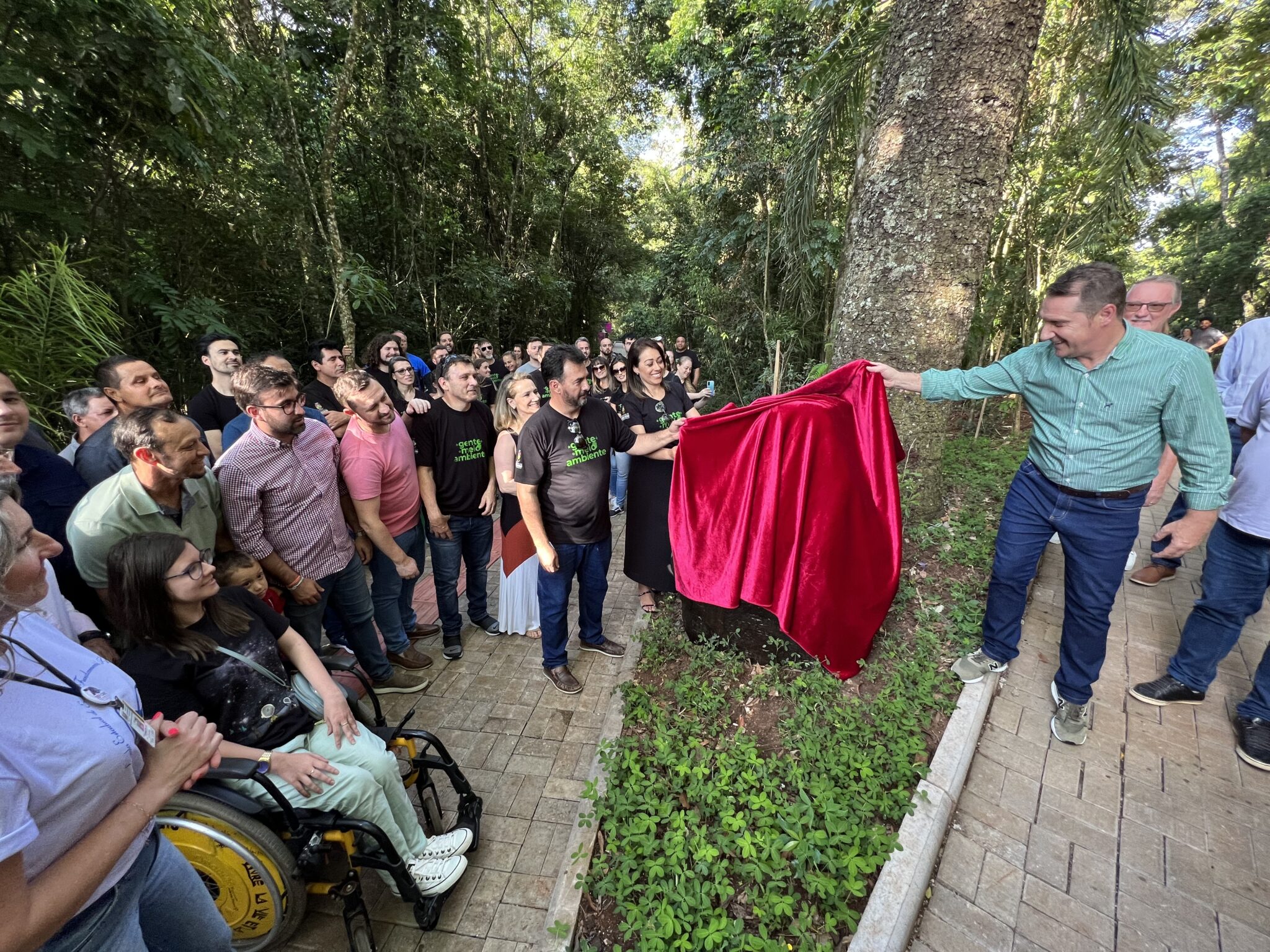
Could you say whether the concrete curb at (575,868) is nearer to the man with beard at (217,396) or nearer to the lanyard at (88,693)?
the lanyard at (88,693)

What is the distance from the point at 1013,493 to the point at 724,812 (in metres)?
2.29

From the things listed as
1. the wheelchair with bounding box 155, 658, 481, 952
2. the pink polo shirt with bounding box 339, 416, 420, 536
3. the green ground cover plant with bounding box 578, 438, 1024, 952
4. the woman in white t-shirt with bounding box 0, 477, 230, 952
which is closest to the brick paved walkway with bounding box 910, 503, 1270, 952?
the green ground cover plant with bounding box 578, 438, 1024, 952

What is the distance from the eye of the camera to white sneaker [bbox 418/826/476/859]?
222 cm

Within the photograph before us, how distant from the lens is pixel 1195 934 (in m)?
2.00

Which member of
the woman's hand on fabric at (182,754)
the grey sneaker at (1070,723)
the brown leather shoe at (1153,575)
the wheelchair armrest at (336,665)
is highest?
the woman's hand on fabric at (182,754)

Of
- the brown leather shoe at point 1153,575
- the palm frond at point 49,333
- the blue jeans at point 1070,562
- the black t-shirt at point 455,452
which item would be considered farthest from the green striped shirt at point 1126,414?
the palm frond at point 49,333

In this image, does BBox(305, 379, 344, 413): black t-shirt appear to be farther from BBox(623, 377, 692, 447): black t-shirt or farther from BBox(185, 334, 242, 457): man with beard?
BBox(623, 377, 692, 447): black t-shirt

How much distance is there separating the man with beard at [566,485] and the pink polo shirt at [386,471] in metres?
0.77

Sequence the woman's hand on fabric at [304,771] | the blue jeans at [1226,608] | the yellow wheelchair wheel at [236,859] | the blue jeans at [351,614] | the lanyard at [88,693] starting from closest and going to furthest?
the lanyard at [88,693], the yellow wheelchair wheel at [236,859], the woman's hand on fabric at [304,771], the blue jeans at [1226,608], the blue jeans at [351,614]

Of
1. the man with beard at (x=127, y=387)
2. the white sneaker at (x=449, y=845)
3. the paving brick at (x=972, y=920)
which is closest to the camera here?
the paving brick at (x=972, y=920)

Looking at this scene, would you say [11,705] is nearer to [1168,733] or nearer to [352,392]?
[352,392]

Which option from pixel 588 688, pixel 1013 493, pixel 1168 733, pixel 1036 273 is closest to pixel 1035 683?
pixel 1168 733

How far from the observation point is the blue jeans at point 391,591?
3508 mm

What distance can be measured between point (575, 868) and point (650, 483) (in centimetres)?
230
